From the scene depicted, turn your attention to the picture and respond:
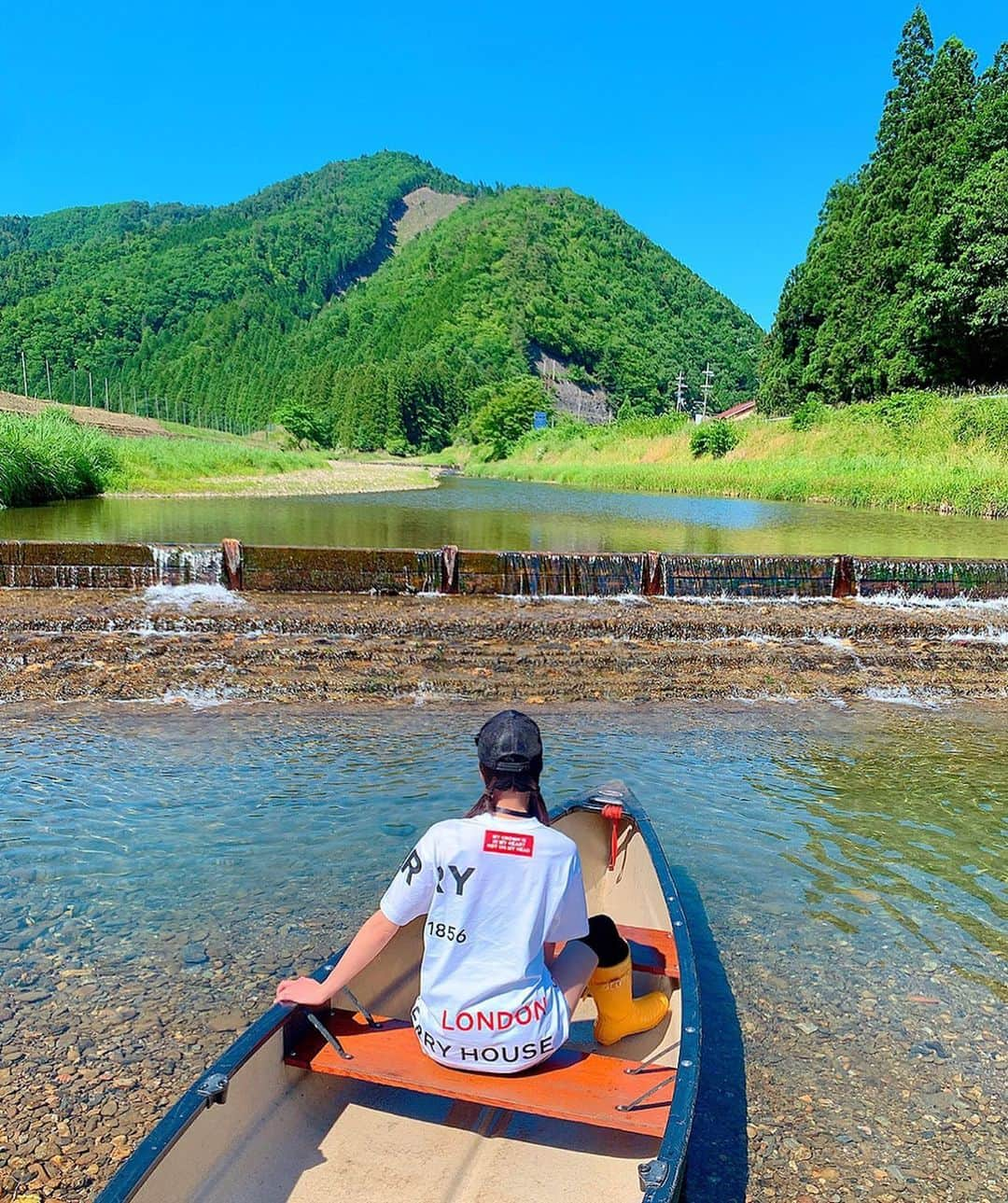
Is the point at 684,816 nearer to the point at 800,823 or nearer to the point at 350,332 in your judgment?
the point at 800,823

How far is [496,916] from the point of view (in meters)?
3.29

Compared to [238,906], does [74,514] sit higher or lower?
higher

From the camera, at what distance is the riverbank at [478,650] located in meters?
11.8

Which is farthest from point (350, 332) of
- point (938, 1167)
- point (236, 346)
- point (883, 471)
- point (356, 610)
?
point (938, 1167)

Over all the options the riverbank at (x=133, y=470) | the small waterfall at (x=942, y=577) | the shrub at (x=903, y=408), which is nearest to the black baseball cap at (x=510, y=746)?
the small waterfall at (x=942, y=577)

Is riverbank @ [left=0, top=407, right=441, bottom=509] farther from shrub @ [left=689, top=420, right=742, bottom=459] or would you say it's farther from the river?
the river

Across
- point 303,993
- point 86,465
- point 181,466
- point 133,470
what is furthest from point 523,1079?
point 181,466

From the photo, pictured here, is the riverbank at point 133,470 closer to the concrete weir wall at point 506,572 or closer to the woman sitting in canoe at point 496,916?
the concrete weir wall at point 506,572

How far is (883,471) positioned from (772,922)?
119ft

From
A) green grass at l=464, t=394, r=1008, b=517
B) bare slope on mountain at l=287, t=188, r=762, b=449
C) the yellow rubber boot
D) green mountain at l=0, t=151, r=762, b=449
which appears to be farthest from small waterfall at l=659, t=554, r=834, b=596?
green mountain at l=0, t=151, r=762, b=449

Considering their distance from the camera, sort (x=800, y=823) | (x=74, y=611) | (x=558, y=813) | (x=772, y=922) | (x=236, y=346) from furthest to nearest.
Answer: (x=236, y=346) → (x=74, y=611) → (x=800, y=823) → (x=772, y=922) → (x=558, y=813)

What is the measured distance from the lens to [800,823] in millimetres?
7797

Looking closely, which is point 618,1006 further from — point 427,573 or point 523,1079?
Answer: point 427,573

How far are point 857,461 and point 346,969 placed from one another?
4275cm
